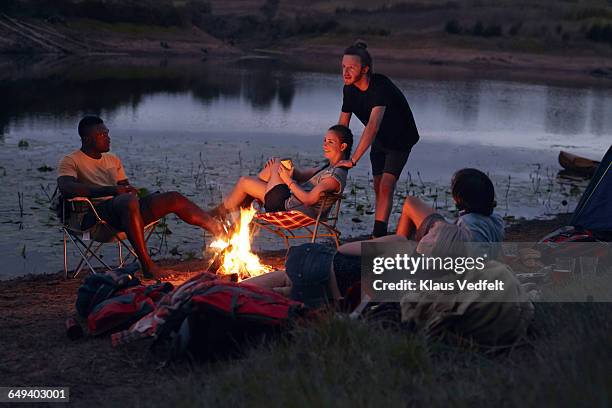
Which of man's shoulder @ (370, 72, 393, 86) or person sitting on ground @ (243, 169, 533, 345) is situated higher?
man's shoulder @ (370, 72, 393, 86)

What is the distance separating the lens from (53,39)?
38875 mm

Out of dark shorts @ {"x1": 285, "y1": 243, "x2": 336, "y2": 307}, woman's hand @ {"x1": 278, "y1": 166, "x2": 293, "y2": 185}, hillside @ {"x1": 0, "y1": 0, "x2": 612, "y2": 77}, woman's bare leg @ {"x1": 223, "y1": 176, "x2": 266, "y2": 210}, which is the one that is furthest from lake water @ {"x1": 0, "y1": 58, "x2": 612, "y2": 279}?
hillside @ {"x1": 0, "y1": 0, "x2": 612, "y2": 77}

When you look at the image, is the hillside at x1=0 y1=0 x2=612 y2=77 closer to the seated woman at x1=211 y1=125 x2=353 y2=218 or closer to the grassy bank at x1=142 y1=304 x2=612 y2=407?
the seated woman at x1=211 y1=125 x2=353 y2=218

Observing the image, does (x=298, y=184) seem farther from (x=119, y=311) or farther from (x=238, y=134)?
(x=238, y=134)

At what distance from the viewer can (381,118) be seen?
269 inches

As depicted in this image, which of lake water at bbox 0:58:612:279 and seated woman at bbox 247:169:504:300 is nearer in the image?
seated woman at bbox 247:169:504:300

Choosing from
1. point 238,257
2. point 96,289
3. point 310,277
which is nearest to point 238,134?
point 238,257

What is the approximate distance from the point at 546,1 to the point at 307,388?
2582 inches

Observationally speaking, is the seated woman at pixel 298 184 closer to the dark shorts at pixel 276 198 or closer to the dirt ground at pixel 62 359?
the dark shorts at pixel 276 198

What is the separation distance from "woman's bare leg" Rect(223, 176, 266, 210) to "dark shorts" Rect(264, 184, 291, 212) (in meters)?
0.05

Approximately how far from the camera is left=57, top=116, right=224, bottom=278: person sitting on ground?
20.1 ft

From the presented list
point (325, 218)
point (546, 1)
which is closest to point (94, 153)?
point (325, 218)

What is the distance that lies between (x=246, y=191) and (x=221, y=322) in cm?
238

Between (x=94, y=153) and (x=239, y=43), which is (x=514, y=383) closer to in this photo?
(x=94, y=153)
